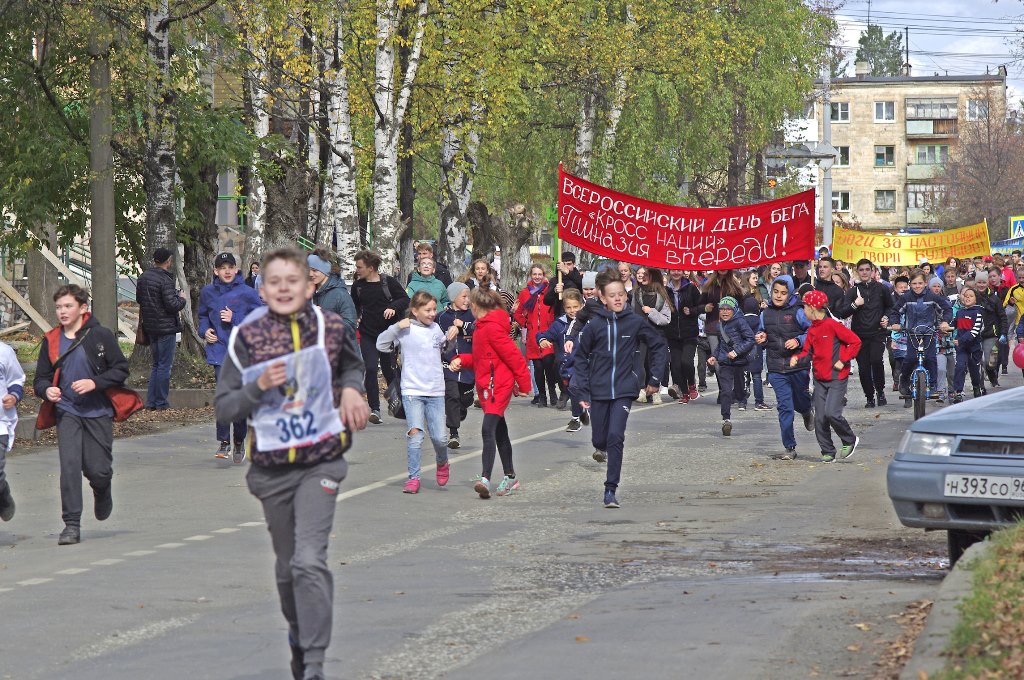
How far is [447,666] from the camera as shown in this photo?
6926 millimetres

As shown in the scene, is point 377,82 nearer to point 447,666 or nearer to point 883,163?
point 447,666

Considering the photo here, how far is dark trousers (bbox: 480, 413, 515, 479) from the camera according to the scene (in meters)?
13.1

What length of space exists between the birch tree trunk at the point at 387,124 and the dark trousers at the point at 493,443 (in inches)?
436

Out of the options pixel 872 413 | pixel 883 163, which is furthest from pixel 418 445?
pixel 883 163

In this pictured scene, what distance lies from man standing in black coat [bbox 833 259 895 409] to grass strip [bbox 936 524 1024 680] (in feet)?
46.2

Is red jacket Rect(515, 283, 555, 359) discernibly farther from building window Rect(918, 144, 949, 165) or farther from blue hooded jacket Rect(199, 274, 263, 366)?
building window Rect(918, 144, 949, 165)

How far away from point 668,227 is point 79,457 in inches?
490

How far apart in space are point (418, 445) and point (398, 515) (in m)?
1.34

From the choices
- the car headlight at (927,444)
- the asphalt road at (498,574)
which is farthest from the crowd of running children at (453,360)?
the car headlight at (927,444)

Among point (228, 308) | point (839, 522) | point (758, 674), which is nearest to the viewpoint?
point (758, 674)

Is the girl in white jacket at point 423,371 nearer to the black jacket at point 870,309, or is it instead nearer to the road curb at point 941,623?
the road curb at point 941,623

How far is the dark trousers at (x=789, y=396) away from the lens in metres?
15.8

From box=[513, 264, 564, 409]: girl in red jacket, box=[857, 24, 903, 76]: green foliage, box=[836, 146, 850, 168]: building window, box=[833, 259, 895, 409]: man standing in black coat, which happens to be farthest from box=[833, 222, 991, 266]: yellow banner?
box=[857, 24, 903, 76]: green foliage

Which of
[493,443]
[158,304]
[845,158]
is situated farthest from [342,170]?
[845,158]
